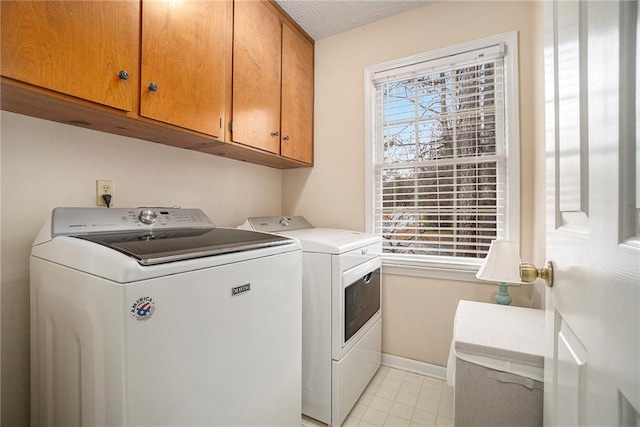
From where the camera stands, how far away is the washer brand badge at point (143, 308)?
29.7 inches

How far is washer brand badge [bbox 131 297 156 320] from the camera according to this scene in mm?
754

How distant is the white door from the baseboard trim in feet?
4.88

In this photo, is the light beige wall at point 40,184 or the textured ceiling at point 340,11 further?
the textured ceiling at point 340,11

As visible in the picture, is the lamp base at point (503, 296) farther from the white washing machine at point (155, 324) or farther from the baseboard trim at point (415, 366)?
the white washing machine at point (155, 324)

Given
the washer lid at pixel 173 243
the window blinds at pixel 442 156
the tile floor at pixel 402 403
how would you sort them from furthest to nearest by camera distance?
the window blinds at pixel 442 156, the tile floor at pixel 402 403, the washer lid at pixel 173 243

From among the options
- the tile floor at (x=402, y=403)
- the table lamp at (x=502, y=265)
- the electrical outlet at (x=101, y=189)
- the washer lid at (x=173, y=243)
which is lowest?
the tile floor at (x=402, y=403)

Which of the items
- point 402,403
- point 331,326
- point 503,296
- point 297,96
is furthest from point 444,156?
point 402,403

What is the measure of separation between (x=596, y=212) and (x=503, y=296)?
1544 mm

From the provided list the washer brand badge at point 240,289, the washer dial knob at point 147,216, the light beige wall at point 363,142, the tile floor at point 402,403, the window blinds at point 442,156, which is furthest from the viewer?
the window blinds at point 442,156

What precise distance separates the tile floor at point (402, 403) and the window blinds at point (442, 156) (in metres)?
0.89

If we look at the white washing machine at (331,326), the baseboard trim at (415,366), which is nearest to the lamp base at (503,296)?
the baseboard trim at (415,366)

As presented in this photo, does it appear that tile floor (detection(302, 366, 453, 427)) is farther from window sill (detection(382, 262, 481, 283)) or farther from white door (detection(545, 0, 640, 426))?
white door (detection(545, 0, 640, 426))

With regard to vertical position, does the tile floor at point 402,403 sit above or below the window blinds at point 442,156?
below

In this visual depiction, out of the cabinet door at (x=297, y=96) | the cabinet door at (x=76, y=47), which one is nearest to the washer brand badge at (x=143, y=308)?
the cabinet door at (x=76, y=47)
